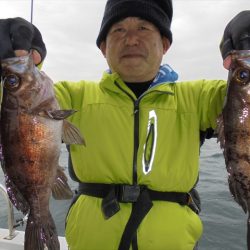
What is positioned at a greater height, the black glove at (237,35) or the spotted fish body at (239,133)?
the black glove at (237,35)

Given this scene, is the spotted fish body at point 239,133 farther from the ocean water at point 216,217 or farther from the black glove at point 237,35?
the ocean water at point 216,217

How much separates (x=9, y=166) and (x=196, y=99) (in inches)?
70.3

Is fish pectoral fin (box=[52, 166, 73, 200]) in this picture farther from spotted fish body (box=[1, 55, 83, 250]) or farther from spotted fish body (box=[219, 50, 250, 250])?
spotted fish body (box=[219, 50, 250, 250])

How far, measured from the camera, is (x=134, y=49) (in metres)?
3.49

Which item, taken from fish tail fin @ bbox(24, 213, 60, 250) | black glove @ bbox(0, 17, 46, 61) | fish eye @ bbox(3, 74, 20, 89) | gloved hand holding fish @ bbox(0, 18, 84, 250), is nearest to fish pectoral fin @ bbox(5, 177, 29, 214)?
gloved hand holding fish @ bbox(0, 18, 84, 250)

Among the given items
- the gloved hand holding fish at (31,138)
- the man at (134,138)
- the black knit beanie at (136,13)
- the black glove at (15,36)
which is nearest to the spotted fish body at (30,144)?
the gloved hand holding fish at (31,138)

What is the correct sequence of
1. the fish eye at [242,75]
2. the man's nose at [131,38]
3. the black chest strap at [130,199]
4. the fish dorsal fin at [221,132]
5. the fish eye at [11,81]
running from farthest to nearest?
the man's nose at [131,38] → the black chest strap at [130,199] → the fish eye at [11,81] → the fish dorsal fin at [221,132] → the fish eye at [242,75]

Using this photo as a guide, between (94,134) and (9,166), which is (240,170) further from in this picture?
(9,166)

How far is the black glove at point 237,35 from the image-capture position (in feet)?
8.95

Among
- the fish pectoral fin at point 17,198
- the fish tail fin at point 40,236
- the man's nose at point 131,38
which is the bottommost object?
the fish tail fin at point 40,236

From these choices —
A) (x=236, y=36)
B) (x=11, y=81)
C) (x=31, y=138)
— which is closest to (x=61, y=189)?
(x=31, y=138)

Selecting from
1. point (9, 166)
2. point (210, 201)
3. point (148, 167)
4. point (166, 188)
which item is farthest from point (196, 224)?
point (210, 201)

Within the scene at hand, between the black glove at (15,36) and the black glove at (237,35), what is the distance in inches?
61.3

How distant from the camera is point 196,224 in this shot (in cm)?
330
